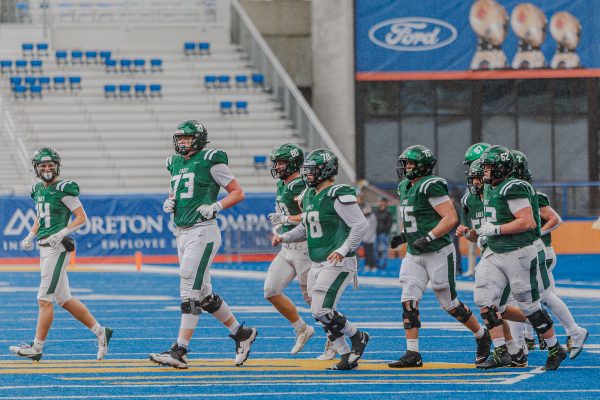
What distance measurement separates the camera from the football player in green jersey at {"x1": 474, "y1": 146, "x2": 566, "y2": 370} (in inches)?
388

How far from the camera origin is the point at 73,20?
38438mm

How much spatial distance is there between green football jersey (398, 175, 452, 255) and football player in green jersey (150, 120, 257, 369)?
1.34 m

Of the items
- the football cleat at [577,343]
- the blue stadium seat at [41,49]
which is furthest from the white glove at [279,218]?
the blue stadium seat at [41,49]

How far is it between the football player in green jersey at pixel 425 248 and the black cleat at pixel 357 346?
34 cm

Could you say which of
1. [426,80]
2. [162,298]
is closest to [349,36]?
[426,80]

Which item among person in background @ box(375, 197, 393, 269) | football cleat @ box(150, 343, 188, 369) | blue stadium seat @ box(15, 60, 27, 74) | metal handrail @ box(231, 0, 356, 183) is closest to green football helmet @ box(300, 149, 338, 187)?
football cleat @ box(150, 343, 188, 369)

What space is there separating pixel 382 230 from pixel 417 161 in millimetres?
17811

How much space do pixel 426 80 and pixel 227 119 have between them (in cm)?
599

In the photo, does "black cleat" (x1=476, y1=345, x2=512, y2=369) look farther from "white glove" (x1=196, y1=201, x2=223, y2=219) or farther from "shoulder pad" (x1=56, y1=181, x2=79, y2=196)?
"shoulder pad" (x1=56, y1=181, x2=79, y2=196)

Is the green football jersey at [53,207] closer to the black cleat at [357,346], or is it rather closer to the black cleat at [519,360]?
the black cleat at [357,346]

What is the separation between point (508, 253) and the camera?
9945 millimetres

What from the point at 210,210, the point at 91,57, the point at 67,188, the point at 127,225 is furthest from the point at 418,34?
the point at 210,210

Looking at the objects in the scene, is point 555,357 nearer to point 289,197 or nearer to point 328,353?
point 328,353

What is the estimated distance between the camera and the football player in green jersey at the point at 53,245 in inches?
425
